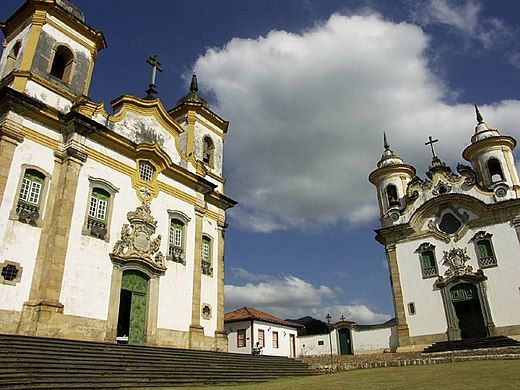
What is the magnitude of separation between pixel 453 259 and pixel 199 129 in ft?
54.8

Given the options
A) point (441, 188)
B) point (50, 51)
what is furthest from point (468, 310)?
point (50, 51)

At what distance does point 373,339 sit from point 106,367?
20.2m

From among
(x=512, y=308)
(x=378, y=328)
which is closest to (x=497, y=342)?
(x=512, y=308)

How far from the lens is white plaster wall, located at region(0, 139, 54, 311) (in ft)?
39.9

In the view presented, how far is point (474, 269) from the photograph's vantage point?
2431 centimetres

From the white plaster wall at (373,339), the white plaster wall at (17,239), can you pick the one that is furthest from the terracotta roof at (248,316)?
the white plaster wall at (17,239)

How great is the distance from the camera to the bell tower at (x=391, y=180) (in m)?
29.3

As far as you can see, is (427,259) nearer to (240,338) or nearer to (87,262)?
(240,338)

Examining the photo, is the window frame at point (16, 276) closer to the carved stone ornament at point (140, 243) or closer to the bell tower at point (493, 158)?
the carved stone ornament at point (140, 243)

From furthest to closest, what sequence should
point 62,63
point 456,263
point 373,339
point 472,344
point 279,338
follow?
point 279,338 → point 373,339 → point 456,263 → point 472,344 → point 62,63

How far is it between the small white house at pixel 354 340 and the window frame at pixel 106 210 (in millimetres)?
18584

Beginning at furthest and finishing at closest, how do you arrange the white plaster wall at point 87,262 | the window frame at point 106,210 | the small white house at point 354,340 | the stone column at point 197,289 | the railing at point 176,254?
the small white house at point 354,340 → the railing at point 176,254 → the stone column at point 197,289 → the window frame at point 106,210 → the white plaster wall at point 87,262

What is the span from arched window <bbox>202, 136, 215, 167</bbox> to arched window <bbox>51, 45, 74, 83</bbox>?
7.76m

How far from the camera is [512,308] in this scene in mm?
→ 22766
